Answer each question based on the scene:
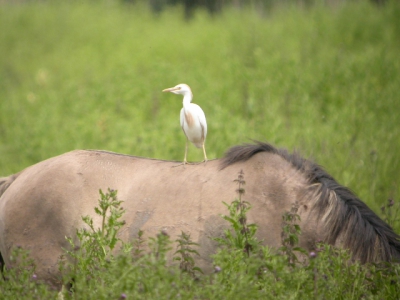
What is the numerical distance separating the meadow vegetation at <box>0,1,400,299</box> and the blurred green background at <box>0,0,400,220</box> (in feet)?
0.11

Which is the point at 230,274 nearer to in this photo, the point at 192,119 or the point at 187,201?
the point at 187,201

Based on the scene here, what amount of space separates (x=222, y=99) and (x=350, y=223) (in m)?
6.60

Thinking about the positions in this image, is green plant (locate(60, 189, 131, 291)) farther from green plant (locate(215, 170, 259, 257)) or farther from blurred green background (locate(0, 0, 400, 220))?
blurred green background (locate(0, 0, 400, 220))

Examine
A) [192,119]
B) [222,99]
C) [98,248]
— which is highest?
[192,119]

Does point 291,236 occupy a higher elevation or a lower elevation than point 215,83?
lower

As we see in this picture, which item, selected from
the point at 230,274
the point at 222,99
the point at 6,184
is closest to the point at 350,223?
the point at 230,274

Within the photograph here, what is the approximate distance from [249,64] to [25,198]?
8504mm

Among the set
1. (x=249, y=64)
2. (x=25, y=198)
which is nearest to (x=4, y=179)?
(x=25, y=198)

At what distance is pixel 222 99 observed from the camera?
1034 cm

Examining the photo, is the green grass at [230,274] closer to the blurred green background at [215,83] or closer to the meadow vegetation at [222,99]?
the meadow vegetation at [222,99]

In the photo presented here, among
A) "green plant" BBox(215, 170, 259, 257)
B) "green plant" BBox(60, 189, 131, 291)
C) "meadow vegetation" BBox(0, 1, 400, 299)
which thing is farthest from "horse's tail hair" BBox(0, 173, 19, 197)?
"green plant" BBox(215, 170, 259, 257)

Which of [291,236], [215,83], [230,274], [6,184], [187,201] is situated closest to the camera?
[230,274]

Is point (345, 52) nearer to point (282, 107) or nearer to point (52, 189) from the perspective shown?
point (282, 107)

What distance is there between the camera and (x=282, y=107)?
994 cm
